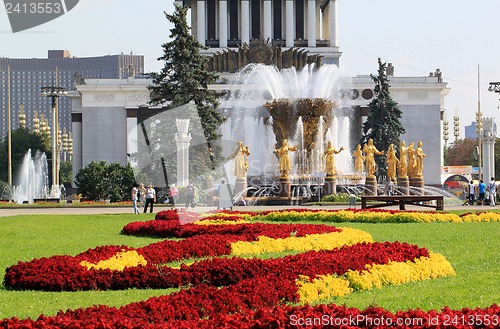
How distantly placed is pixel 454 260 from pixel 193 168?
84.4 ft

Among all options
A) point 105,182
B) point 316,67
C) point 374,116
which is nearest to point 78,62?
point 316,67

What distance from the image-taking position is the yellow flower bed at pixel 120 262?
369 inches

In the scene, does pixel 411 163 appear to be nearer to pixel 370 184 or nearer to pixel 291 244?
pixel 370 184

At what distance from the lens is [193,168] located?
35.8m

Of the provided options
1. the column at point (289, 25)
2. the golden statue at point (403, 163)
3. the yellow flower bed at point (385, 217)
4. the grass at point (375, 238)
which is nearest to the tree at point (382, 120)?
the column at point (289, 25)

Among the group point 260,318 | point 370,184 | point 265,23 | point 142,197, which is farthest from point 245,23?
point 260,318

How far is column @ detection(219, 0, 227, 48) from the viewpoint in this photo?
66000 millimetres

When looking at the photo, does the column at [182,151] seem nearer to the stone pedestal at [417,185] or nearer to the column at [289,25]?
the stone pedestal at [417,185]

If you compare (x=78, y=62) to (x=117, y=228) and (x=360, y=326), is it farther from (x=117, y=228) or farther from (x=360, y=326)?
(x=360, y=326)

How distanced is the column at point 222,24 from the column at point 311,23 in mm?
6164

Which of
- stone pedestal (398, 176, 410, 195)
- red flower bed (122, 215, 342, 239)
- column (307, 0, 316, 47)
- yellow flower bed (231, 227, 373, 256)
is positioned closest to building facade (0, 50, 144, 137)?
column (307, 0, 316, 47)

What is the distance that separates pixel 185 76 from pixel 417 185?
1108cm

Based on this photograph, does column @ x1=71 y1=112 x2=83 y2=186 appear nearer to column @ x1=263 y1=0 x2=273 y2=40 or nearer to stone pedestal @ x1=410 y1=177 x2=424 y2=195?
column @ x1=263 y1=0 x2=273 y2=40

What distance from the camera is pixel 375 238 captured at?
13.7 metres
